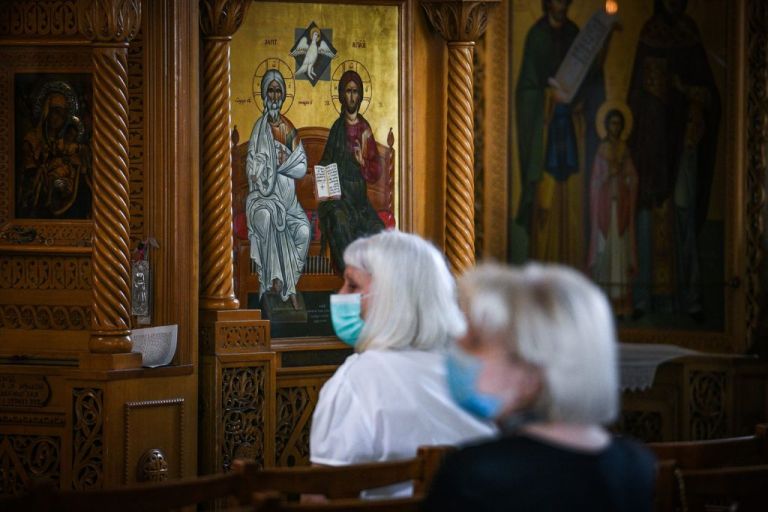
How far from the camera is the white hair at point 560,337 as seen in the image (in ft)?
7.29

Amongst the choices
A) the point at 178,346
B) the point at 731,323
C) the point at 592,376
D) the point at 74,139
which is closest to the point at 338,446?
the point at 592,376

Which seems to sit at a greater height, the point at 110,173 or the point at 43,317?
the point at 110,173

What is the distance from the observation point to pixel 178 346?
6852 millimetres

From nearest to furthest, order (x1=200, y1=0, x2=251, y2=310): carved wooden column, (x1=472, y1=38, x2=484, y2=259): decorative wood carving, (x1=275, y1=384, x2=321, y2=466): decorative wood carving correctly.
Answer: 1. (x1=200, y1=0, x2=251, y2=310): carved wooden column
2. (x1=275, y1=384, x2=321, y2=466): decorative wood carving
3. (x1=472, y1=38, x2=484, y2=259): decorative wood carving

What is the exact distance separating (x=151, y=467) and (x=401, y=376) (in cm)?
312

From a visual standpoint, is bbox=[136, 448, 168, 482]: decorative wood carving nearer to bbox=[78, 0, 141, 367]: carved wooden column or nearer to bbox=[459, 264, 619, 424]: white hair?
bbox=[78, 0, 141, 367]: carved wooden column

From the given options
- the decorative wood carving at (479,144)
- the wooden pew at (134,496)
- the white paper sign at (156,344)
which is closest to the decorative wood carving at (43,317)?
the white paper sign at (156,344)

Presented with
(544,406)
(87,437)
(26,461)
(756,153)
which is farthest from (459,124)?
(544,406)

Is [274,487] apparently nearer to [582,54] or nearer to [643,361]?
[643,361]

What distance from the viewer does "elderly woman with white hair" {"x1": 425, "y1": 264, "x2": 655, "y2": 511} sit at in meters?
2.23

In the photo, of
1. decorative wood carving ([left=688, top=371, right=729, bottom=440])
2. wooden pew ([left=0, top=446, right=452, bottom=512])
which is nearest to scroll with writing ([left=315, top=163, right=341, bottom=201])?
decorative wood carving ([left=688, top=371, right=729, bottom=440])

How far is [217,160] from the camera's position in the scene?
7.07 metres

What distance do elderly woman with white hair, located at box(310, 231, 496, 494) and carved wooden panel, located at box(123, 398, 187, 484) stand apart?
2.83 meters

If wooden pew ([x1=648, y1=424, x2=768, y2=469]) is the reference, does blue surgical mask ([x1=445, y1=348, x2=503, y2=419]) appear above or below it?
above
